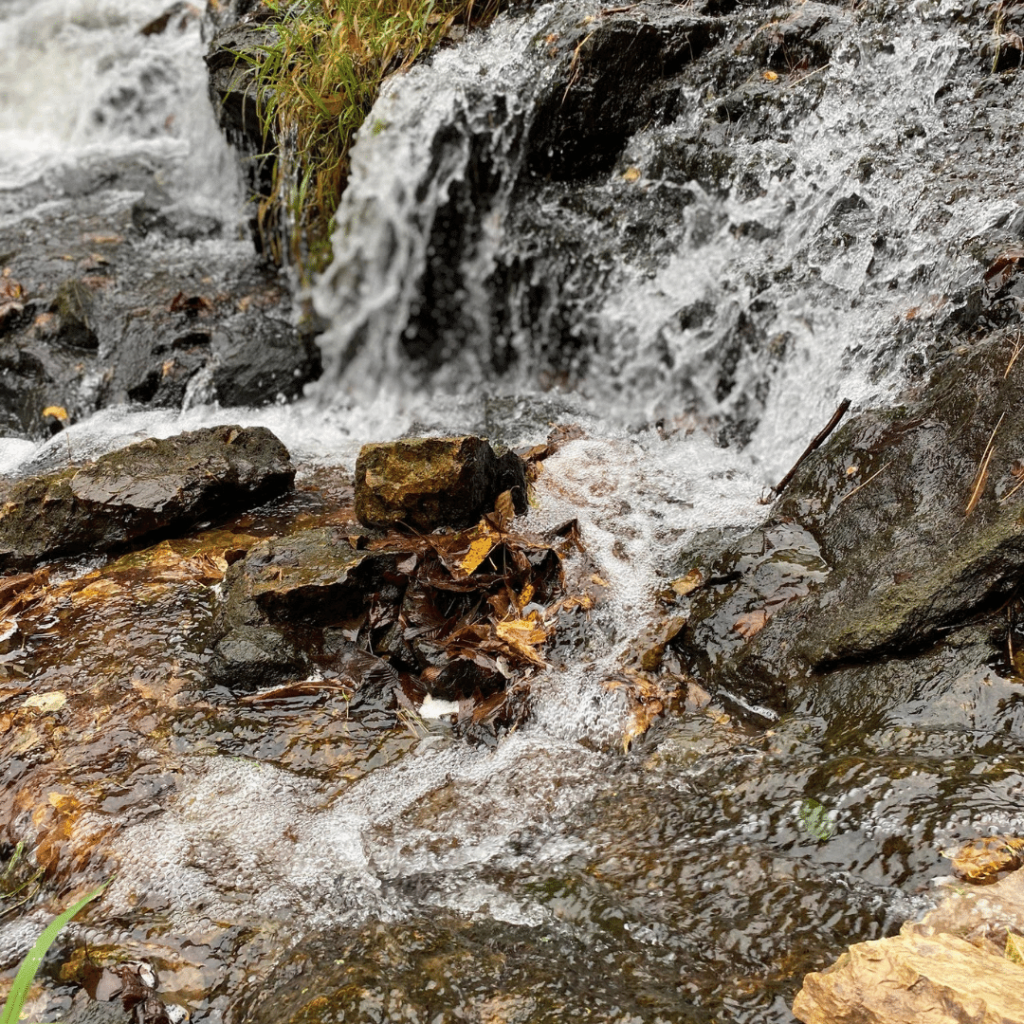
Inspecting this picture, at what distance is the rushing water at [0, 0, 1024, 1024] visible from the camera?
1.86 metres

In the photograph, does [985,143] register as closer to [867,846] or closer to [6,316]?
[867,846]

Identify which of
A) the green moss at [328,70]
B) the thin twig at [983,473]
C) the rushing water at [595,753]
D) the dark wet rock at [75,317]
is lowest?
the rushing water at [595,753]

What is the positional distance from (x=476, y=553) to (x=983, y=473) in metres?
1.71

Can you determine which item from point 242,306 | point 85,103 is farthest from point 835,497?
point 85,103

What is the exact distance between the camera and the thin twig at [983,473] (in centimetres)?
260

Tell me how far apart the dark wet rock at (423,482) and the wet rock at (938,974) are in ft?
6.77

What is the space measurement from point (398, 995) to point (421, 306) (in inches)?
172

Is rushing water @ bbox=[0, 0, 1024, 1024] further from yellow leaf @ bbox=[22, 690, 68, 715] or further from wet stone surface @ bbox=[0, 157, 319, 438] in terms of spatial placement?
wet stone surface @ bbox=[0, 157, 319, 438]

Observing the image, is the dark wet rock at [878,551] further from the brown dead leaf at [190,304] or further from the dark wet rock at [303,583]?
the brown dead leaf at [190,304]

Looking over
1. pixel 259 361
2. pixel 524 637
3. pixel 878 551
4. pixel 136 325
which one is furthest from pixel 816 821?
pixel 136 325

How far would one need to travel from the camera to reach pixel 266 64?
5.27 m

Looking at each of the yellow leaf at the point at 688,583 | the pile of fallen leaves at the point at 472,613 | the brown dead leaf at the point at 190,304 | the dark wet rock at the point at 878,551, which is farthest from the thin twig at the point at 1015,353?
the brown dead leaf at the point at 190,304

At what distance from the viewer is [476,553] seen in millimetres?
3158

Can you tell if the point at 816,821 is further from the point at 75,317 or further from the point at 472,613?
the point at 75,317
